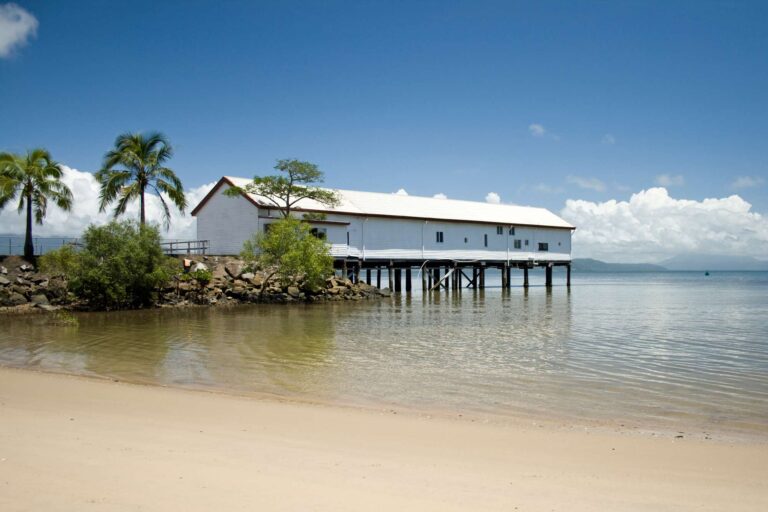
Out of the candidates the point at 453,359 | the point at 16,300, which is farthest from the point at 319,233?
the point at 453,359

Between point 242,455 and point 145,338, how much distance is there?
13789 mm

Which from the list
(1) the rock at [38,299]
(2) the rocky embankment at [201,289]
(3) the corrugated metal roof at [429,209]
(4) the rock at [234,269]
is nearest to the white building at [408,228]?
(3) the corrugated metal roof at [429,209]

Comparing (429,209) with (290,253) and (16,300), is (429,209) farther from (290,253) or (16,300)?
(16,300)

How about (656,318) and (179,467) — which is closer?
(179,467)

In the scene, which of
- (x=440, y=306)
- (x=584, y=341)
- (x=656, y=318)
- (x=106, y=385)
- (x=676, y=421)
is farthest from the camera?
(x=440, y=306)

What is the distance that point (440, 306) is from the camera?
33938 millimetres

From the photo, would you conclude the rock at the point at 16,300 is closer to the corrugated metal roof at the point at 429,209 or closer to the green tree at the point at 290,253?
the green tree at the point at 290,253

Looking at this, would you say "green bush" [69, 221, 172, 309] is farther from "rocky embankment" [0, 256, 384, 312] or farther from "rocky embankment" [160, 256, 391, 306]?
"rocky embankment" [160, 256, 391, 306]

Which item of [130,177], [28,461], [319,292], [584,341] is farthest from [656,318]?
[130,177]

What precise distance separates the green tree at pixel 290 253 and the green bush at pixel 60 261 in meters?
8.96

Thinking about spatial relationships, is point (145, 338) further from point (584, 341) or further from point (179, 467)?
point (179, 467)

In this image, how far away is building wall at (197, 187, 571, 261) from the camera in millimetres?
39281

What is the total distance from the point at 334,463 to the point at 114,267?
85.8 feet

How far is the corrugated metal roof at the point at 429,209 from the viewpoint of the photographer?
41.0m
